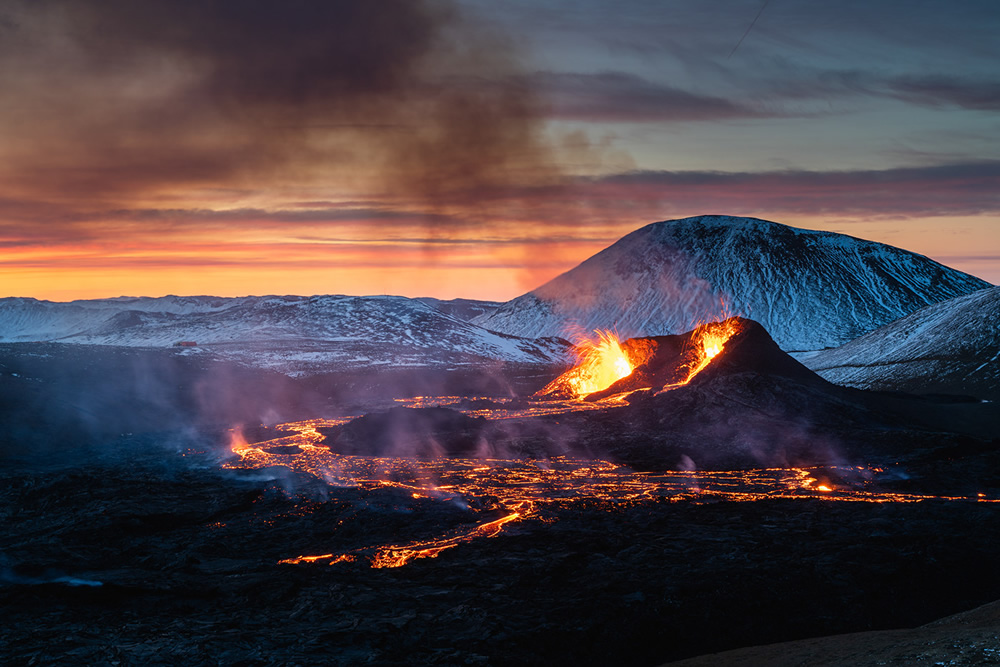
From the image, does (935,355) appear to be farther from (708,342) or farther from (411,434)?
(411,434)

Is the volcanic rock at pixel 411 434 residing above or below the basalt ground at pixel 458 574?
above

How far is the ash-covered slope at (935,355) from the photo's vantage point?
4080 inches

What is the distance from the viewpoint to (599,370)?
323 feet

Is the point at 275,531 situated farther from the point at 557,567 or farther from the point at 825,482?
the point at 825,482

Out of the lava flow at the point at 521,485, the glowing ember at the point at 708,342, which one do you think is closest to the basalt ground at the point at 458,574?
the lava flow at the point at 521,485

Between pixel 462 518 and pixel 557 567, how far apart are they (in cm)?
932

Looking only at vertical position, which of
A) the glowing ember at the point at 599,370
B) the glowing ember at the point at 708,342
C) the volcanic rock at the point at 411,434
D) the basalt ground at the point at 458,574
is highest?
the glowing ember at the point at 708,342

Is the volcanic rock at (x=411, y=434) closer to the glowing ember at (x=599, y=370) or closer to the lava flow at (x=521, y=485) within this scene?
the lava flow at (x=521, y=485)

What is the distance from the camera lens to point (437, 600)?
1025 inches

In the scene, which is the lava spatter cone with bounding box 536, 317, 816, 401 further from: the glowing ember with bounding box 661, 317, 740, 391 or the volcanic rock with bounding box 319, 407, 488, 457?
the volcanic rock with bounding box 319, 407, 488, 457

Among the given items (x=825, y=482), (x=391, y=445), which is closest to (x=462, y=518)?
(x=825, y=482)

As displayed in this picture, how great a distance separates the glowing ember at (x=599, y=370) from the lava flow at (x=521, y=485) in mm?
37530

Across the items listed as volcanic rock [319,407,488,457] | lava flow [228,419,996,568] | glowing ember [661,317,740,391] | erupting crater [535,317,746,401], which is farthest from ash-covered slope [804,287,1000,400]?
volcanic rock [319,407,488,457]

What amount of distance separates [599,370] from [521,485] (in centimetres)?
5269
